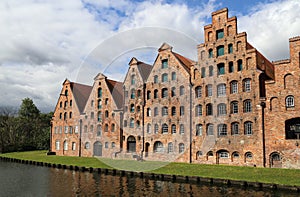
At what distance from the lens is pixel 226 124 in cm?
3306

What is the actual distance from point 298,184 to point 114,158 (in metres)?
27.1

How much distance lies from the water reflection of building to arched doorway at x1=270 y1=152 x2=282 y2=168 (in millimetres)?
100

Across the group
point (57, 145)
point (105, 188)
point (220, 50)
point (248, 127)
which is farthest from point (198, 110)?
point (57, 145)

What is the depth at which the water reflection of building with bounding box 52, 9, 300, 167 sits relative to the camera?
29.3m

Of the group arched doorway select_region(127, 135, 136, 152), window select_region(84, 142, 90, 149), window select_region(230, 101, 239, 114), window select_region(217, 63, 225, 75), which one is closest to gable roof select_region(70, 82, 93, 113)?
window select_region(84, 142, 90, 149)

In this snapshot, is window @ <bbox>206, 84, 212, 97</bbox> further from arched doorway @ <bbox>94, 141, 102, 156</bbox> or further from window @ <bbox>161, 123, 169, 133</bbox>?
arched doorway @ <bbox>94, 141, 102, 156</bbox>

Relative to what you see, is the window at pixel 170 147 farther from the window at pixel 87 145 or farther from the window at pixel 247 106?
the window at pixel 87 145

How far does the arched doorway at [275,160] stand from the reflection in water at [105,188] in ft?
29.8

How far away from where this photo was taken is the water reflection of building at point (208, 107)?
96.2 feet

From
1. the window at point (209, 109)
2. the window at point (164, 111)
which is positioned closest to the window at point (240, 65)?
the window at point (209, 109)

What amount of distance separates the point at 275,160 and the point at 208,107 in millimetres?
9967

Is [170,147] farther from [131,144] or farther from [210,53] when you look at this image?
[210,53]

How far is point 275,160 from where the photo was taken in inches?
1144

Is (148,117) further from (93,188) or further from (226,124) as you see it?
(93,188)
